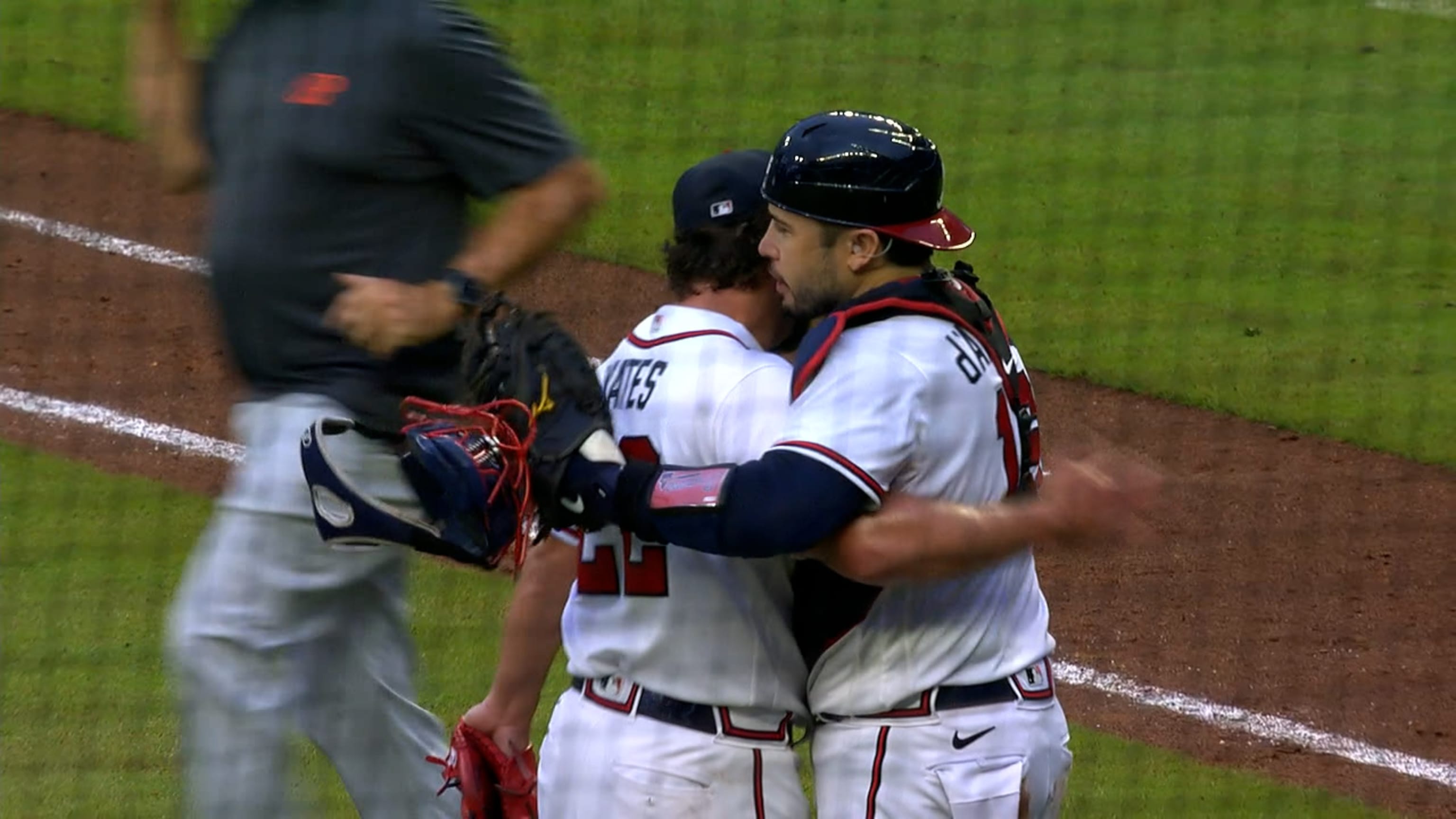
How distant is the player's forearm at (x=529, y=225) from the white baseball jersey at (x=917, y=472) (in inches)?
22.0

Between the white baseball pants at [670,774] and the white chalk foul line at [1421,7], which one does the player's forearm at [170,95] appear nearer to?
the white baseball pants at [670,774]

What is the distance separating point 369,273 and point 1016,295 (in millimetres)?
4662

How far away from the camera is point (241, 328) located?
2953 millimetres

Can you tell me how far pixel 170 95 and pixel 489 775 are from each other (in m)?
1.19

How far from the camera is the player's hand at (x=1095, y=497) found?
2.35 metres

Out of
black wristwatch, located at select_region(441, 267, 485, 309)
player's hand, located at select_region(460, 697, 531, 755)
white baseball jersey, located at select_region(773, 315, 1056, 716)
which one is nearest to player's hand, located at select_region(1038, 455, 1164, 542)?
white baseball jersey, located at select_region(773, 315, 1056, 716)

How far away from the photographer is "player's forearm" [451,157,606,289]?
2.85 m

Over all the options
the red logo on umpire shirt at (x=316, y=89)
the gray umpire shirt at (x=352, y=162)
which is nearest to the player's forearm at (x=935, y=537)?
the gray umpire shirt at (x=352, y=162)

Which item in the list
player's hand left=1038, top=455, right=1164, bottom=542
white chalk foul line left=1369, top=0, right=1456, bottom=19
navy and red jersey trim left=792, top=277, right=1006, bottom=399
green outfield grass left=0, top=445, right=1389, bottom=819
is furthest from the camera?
white chalk foul line left=1369, top=0, right=1456, bottom=19

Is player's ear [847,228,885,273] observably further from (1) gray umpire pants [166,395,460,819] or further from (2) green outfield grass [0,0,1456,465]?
(2) green outfield grass [0,0,1456,465]

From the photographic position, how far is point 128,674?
14.6 feet

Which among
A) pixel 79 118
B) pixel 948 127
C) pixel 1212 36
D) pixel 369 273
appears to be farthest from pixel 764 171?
pixel 1212 36

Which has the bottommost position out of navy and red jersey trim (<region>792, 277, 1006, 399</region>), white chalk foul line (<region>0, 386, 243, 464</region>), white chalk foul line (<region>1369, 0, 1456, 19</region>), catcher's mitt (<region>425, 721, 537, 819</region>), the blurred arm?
white chalk foul line (<region>0, 386, 243, 464</region>)

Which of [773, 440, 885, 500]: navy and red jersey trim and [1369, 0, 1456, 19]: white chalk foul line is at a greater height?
[773, 440, 885, 500]: navy and red jersey trim
